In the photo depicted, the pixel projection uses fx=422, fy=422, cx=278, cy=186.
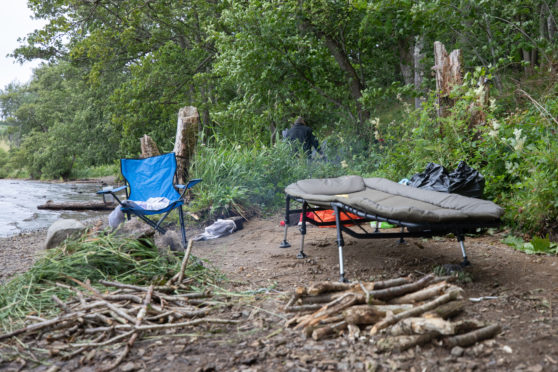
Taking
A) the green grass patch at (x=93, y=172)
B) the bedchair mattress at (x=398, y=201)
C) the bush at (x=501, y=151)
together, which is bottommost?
the green grass patch at (x=93, y=172)

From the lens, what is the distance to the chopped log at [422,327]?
186 cm

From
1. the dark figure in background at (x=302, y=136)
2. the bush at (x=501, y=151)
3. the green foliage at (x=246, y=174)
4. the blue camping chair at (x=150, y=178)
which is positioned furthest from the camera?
the dark figure in background at (x=302, y=136)

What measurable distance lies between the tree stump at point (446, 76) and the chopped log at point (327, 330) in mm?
4028

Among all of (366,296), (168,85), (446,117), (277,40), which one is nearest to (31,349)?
(366,296)

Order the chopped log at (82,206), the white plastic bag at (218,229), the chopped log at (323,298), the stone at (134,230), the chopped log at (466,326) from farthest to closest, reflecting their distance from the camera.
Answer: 1. the chopped log at (82,206)
2. the white plastic bag at (218,229)
3. the stone at (134,230)
4. the chopped log at (323,298)
5. the chopped log at (466,326)

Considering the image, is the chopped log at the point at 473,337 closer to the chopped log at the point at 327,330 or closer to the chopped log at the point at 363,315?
the chopped log at the point at 363,315

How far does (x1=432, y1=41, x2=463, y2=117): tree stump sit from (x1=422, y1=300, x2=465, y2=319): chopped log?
3752mm

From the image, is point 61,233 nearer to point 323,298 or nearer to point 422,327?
point 323,298

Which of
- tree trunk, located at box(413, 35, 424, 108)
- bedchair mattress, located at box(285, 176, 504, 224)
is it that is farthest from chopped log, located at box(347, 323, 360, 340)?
tree trunk, located at box(413, 35, 424, 108)

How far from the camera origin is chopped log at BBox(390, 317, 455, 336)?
1.86 meters

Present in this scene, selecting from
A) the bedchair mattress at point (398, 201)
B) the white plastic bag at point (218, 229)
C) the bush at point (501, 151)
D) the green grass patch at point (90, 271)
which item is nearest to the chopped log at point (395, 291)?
the bedchair mattress at point (398, 201)

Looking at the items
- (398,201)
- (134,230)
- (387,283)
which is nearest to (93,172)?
(134,230)

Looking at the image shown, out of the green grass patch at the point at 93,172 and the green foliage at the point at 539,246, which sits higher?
the green foliage at the point at 539,246

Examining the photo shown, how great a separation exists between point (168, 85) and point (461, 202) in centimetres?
1219
